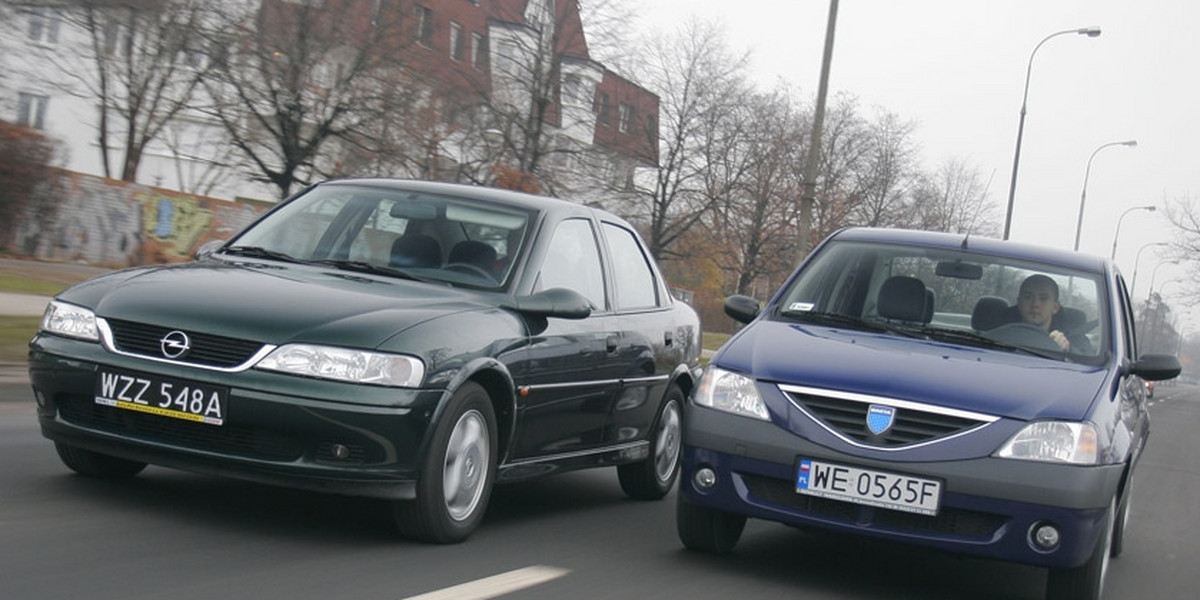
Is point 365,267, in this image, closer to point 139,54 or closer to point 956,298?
point 956,298

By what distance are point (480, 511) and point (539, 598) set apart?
1.12m

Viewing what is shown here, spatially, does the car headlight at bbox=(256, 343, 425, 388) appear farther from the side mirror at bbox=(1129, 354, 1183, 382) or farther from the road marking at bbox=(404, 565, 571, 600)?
the side mirror at bbox=(1129, 354, 1183, 382)

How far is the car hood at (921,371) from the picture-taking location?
606 centimetres

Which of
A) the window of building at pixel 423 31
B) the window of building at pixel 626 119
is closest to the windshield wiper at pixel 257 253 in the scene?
the window of building at pixel 423 31

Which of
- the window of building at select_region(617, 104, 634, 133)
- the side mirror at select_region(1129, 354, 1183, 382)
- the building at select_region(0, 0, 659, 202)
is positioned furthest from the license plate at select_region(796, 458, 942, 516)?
the window of building at select_region(617, 104, 634, 133)

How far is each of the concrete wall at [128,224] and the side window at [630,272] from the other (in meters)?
24.5

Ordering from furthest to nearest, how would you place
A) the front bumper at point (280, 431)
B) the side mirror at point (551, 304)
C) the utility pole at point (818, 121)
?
1. the utility pole at point (818, 121)
2. the side mirror at point (551, 304)
3. the front bumper at point (280, 431)

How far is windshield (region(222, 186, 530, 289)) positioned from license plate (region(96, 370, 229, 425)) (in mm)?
1424

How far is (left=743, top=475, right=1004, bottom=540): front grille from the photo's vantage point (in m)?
5.94

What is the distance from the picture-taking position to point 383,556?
235 inches

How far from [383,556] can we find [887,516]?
1997 mm

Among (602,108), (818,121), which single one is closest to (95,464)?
(818,121)

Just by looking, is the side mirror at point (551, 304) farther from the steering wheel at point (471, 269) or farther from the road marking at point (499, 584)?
the road marking at point (499, 584)

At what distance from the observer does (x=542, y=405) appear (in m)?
7.11
